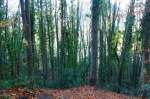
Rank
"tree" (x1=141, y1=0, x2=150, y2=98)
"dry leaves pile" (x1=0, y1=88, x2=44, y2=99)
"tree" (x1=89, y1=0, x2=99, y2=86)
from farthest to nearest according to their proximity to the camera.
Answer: "tree" (x1=89, y1=0, x2=99, y2=86)
"tree" (x1=141, y1=0, x2=150, y2=98)
"dry leaves pile" (x1=0, y1=88, x2=44, y2=99)

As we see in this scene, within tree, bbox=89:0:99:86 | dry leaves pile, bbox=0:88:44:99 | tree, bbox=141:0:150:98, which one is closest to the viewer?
dry leaves pile, bbox=0:88:44:99

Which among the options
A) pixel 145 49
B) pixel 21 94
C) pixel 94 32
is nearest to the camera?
pixel 21 94

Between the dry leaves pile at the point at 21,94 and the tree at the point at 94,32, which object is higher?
the tree at the point at 94,32

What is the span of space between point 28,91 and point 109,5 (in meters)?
24.8

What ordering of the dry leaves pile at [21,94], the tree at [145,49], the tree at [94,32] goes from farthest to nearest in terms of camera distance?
the tree at [94,32], the tree at [145,49], the dry leaves pile at [21,94]

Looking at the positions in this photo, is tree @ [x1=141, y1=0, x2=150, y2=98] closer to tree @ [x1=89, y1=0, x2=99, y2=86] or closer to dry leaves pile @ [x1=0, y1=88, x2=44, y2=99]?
tree @ [x1=89, y1=0, x2=99, y2=86]

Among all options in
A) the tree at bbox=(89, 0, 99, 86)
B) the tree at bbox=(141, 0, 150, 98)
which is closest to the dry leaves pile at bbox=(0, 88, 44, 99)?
the tree at bbox=(89, 0, 99, 86)

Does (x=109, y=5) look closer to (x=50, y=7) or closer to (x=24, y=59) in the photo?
(x=50, y=7)

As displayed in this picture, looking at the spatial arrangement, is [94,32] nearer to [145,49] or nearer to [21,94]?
[145,49]

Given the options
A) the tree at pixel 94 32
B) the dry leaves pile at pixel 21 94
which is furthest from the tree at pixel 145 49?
the dry leaves pile at pixel 21 94

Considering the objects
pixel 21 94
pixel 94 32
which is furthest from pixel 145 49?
pixel 21 94

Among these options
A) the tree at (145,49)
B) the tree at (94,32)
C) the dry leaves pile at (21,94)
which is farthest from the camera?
the tree at (94,32)

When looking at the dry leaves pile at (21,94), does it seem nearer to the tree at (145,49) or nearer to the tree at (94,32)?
the tree at (94,32)

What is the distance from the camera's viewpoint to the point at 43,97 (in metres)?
10.0
